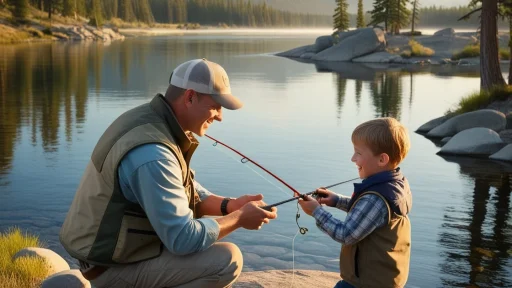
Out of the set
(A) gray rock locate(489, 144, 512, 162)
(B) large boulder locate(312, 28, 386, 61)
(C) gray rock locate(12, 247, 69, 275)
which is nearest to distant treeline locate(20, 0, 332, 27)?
(B) large boulder locate(312, 28, 386, 61)

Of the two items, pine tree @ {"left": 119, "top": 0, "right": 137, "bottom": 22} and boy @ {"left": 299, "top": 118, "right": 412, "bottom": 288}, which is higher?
pine tree @ {"left": 119, "top": 0, "right": 137, "bottom": 22}

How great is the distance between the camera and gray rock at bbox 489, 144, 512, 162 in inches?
475

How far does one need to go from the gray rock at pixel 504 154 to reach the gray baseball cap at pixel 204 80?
9182mm

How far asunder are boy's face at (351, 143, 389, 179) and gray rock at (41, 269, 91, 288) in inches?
84.6

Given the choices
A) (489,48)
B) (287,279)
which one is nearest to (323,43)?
(489,48)

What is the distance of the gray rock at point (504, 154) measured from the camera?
1207 cm

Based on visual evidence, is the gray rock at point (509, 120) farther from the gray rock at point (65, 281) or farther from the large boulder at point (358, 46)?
the large boulder at point (358, 46)

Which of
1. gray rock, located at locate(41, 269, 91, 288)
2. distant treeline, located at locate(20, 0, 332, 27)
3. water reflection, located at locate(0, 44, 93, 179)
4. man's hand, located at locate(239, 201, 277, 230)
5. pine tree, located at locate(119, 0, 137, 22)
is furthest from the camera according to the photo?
distant treeline, located at locate(20, 0, 332, 27)

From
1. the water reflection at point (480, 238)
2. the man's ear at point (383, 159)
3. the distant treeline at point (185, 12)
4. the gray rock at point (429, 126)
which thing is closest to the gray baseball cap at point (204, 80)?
the man's ear at point (383, 159)

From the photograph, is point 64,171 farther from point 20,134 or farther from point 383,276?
point 383,276

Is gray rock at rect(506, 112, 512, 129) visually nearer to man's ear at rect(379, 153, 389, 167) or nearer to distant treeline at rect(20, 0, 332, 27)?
man's ear at rect(379, 153, 389, 167)

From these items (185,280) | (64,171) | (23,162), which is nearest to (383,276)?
(185,280)

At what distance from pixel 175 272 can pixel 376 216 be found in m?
1.05

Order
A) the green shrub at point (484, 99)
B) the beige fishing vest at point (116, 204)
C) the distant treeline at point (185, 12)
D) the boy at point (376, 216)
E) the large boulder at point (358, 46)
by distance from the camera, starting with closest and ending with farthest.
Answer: the beige fishing vest at point (116, 204)
the boy at point (376, 216)
the green shrub at point (484, 99)
the large boulder at point (358, 46)
the distant treeline at point (185, 12)
